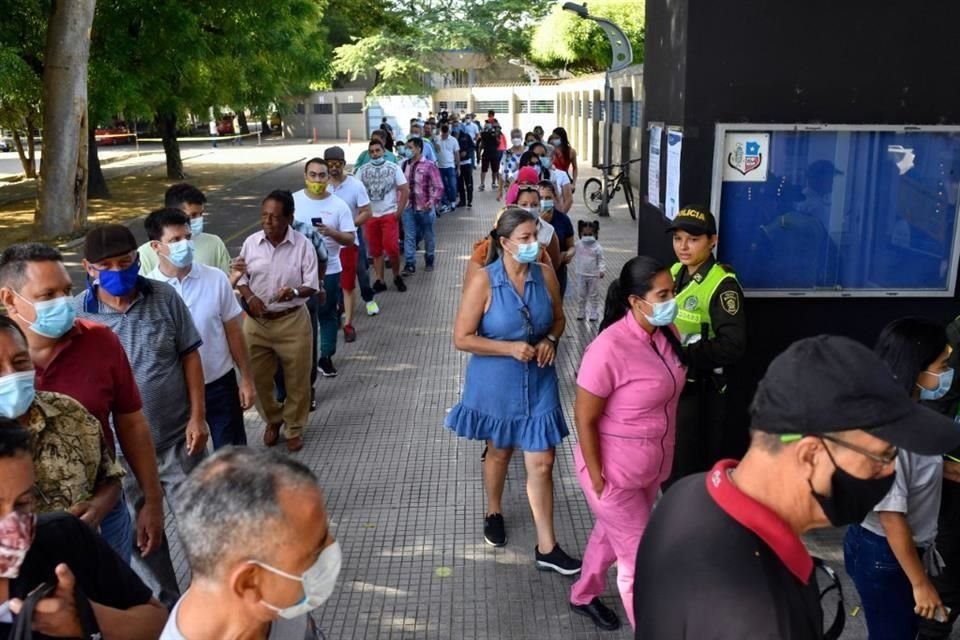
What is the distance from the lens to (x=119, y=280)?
3.47 metres

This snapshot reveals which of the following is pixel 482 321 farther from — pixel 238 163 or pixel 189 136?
pixel 189 136

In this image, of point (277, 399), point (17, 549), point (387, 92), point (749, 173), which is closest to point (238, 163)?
point (387, 92)

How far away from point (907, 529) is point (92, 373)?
2.80 meters

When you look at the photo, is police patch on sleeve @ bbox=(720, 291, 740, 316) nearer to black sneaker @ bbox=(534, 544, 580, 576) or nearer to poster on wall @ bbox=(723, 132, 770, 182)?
poster on wall @ bbox=(723, 132, 770, 182)

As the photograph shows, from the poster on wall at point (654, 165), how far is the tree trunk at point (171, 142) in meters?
21.8

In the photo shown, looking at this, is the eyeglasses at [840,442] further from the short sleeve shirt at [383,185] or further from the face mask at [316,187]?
the short sleeve shirt at [383,185]


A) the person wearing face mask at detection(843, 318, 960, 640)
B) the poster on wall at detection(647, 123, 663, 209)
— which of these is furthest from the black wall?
the person wearing face mask at detection(843, 318, 960, 640)

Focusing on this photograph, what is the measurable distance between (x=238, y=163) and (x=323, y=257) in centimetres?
2911

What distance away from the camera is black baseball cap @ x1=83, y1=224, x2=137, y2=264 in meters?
3.44

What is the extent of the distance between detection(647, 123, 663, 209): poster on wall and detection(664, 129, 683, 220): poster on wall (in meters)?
0.37

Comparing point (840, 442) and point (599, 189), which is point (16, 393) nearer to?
point (840, 442)

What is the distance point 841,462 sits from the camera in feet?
5.63

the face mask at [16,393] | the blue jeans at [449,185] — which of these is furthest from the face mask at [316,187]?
the blue jeans at [449,185]

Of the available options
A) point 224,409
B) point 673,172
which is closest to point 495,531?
point 224,409
